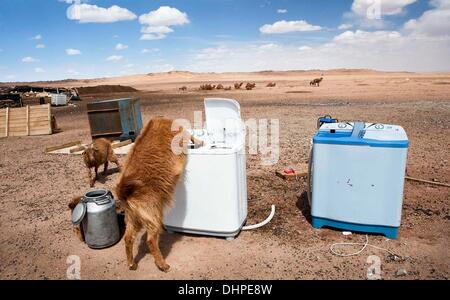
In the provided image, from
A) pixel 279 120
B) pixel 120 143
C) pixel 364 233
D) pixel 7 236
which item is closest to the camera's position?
pixel 364 233

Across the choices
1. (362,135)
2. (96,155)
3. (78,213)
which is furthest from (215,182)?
(96,155)

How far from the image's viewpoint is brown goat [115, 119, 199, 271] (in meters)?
3.25

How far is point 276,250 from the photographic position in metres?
3.76

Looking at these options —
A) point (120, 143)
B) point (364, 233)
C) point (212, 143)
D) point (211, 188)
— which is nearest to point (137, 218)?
point (211, 188)

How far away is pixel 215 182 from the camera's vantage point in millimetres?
3777

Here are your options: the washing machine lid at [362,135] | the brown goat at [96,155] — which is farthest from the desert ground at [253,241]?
the washing machine lid at [362,135]

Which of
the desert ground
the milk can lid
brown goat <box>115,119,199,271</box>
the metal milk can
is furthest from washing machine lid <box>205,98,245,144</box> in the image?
the milk can lid

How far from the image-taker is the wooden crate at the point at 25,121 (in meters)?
12.9

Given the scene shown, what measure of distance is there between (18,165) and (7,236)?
4595 millimetres

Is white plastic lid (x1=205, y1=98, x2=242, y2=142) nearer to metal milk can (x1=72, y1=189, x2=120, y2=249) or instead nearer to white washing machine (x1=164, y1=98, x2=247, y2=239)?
white washing machine (x1=164, y1=98, x2=247, y2=239)

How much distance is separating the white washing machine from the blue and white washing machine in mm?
978

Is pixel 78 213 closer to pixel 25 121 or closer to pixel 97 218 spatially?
pixel 97 218

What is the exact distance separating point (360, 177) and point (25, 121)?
13.5 m
